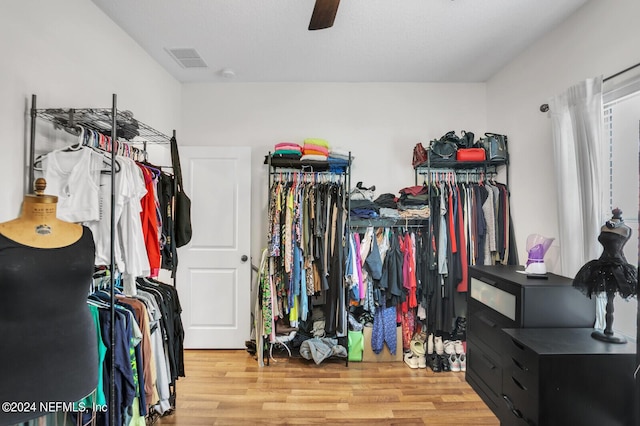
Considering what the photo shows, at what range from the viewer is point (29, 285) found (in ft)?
4.18

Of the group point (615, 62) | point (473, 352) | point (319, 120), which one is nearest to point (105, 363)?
point (473, 352)

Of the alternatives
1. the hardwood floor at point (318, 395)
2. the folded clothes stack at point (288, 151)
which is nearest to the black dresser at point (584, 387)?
the hardwood floor at point (318, 395)

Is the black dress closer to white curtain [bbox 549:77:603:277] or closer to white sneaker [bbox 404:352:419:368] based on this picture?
white curtain [bbox 549:77:603:277]

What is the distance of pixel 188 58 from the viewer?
2.96 meters

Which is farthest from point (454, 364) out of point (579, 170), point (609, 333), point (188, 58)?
point (188, 58)

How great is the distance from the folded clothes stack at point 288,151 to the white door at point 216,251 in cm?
36

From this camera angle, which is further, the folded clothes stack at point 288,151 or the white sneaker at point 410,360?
the folded clothes stack at point 288,151

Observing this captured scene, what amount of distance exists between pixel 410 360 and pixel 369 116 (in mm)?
2413

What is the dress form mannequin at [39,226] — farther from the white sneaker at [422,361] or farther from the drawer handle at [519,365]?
the white sneaker at [422,361]

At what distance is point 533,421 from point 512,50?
8.93ft

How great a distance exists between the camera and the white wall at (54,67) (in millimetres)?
1613

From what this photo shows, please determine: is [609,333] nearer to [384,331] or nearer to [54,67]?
[384,331]

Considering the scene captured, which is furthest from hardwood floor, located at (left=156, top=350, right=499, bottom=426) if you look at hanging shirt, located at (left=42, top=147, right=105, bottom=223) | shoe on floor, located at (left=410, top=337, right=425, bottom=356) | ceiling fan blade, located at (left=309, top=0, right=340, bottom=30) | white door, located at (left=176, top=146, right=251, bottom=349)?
ceiling fan blade, located at (left=309, top=0, right=340, bottom=30)

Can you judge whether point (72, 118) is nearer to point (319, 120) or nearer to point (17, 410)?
point (17, 410)
